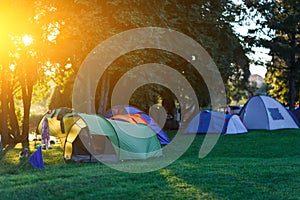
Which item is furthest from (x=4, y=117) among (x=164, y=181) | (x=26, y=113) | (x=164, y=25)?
(x=164, y=181)

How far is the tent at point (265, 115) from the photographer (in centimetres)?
2112

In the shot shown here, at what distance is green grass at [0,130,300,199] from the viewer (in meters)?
6.68

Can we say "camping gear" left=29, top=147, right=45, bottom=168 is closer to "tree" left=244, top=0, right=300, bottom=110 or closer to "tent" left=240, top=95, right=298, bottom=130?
"tent" left=240, top=95, right=298, bottom=130

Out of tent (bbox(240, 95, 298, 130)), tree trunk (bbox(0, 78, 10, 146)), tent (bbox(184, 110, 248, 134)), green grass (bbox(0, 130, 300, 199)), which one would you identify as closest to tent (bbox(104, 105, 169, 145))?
tent (bbox(184, 110, 248, 134))

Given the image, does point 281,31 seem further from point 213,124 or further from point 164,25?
point 164,25

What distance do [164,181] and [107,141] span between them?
13.3 feet

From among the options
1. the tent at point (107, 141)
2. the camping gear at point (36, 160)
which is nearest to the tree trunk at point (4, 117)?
the tent at point (107, 141)

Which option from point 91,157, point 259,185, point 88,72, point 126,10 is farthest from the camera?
point 88,72

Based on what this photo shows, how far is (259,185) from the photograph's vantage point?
24.5 feet

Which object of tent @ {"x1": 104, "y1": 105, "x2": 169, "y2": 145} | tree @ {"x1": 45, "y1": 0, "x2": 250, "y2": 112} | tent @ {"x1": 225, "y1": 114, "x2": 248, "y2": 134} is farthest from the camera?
tent @ {"x1": 225, "y1": 114, "x2": 248, "y2": 134}

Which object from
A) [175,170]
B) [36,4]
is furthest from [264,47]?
[175,170]

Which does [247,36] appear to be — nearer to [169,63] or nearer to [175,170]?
[169,63]

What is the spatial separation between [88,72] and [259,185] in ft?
40.7

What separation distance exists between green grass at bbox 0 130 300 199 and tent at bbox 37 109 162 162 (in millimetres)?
679
